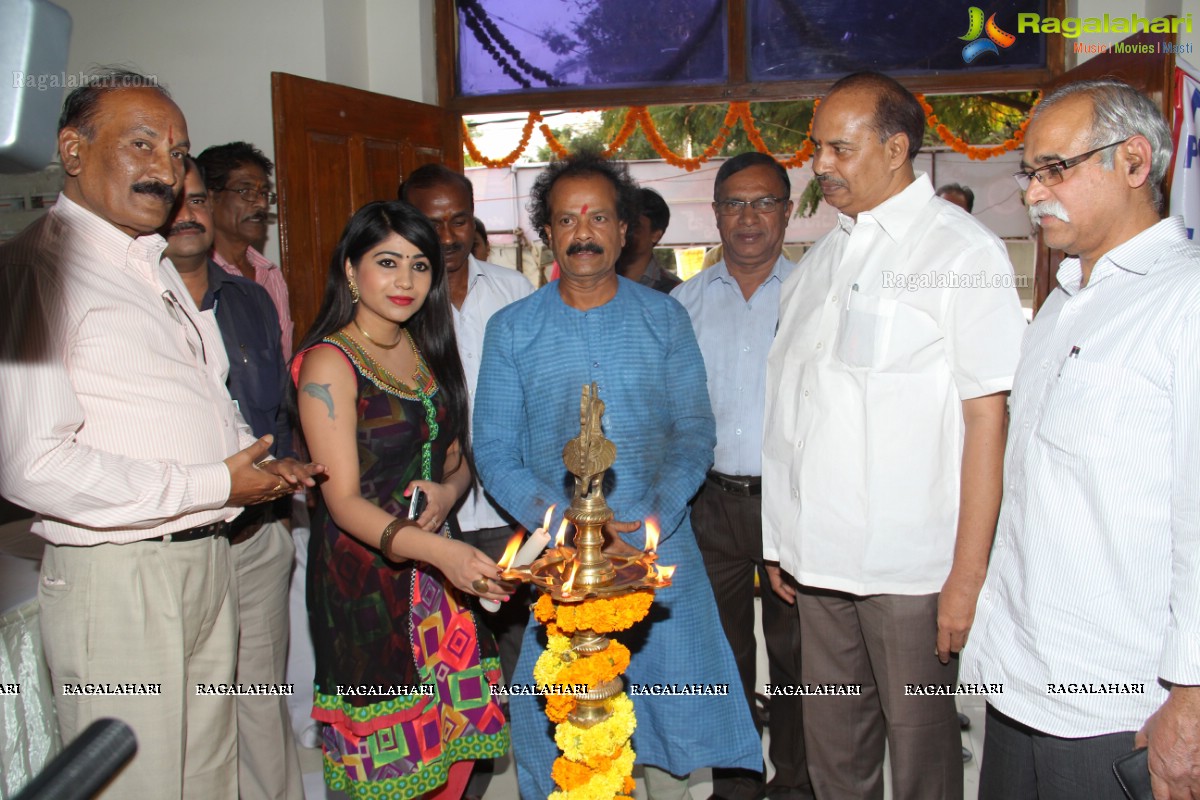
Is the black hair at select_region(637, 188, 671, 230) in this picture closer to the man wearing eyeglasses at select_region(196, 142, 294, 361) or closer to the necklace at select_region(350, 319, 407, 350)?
the man wearing eyeglasses at select_region(196, 142, 294, 361)

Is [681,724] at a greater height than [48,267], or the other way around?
[48,267]

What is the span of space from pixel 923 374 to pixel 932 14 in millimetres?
3993

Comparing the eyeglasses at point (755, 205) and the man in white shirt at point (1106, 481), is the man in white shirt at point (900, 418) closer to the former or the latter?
the man in white shirt at point (1106, 481)

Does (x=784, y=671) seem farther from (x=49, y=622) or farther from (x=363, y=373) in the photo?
(x=49, y=622)

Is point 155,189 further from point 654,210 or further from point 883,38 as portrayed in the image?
point 883,38

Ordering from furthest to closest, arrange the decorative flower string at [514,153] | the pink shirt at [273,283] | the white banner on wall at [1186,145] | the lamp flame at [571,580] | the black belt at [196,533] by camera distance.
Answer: the decorative flower string at [514,153] < the white banner on wall at [1186,145] < the pink shirt at [273,283] < the black belt at [196,533] < the lamp flame at [571,580]

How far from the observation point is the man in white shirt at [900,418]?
2020 mm

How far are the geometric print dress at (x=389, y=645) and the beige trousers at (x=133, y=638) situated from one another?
32 centimetres

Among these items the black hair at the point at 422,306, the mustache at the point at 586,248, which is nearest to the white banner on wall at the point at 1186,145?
the mustache at the point at 586,248

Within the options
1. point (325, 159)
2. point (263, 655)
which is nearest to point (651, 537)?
point (263, 655)

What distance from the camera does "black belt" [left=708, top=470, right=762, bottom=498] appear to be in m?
2.94

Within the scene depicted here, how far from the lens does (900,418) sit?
6.85 feet

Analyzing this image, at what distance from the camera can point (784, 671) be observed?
118 inches

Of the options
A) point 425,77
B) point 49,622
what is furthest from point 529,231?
point 49,622
